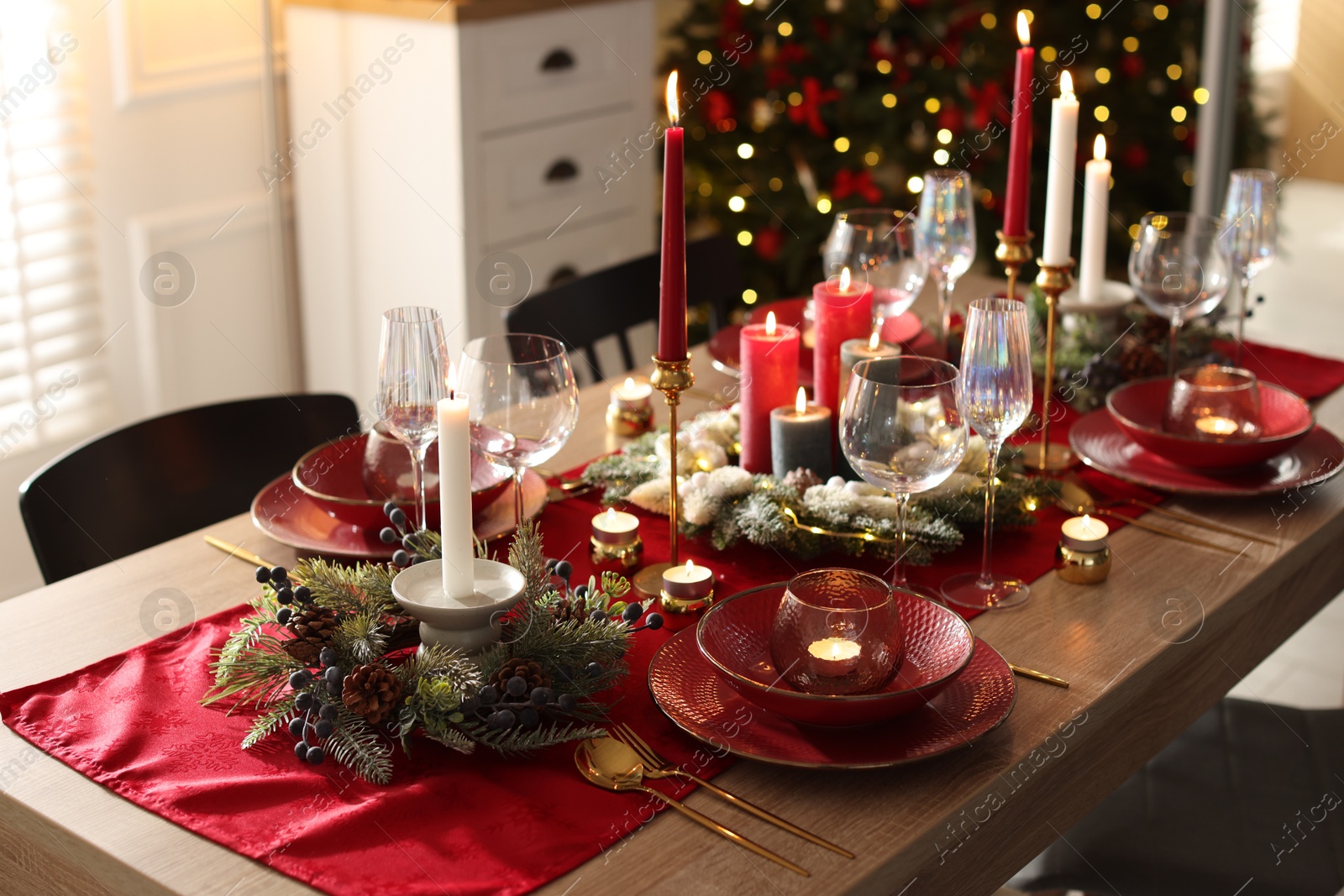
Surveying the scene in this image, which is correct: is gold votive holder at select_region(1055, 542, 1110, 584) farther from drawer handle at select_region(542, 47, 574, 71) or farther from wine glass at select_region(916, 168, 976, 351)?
drawer handle at select_region(542, 47, 574, 71)

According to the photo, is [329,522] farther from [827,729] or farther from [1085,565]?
[1085,565]

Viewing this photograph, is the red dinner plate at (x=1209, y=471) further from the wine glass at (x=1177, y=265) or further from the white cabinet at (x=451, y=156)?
the white cabinet at (x=451, y=156)

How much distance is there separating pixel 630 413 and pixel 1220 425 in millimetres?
673

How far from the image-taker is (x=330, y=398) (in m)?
1.70

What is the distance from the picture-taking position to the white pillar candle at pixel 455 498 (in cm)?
98

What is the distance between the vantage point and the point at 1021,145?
144cm

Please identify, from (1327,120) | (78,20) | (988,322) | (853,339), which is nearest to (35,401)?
(78,20)

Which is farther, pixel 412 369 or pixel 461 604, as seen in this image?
pixel 412 369

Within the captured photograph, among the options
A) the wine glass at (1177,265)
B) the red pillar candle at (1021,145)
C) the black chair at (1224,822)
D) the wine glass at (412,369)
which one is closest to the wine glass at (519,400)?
the wine glass at (412,369)

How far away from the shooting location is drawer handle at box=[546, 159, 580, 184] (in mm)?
2945

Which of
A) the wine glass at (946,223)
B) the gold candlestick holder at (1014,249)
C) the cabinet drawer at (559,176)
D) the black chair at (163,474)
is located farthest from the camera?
the cabinet drawer at (559,176)

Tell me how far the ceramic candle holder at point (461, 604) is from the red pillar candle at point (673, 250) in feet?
0.78

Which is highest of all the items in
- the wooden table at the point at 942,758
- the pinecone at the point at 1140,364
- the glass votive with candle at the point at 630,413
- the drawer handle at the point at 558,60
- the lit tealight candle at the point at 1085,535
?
the drawer handle at the point at 558,60

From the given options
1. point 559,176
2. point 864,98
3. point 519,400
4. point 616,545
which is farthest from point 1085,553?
point 864,98
